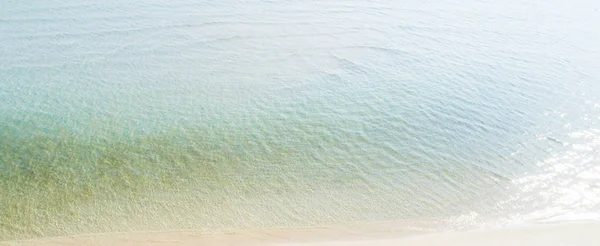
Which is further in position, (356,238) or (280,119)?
(280,119)

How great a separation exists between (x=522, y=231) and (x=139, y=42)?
9.33 metres

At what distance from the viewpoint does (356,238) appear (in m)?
5.99

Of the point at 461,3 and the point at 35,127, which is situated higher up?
the point at 461,3

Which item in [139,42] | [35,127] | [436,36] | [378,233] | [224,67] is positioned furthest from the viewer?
[436,36]

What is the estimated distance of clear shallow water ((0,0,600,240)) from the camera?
6594 millimetres

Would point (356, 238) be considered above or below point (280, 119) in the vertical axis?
below

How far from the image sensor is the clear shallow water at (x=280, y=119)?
659cm

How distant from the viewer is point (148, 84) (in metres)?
10.2

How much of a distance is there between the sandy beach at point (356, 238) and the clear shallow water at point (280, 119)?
18 centimetres

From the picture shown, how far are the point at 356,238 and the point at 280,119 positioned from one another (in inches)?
140

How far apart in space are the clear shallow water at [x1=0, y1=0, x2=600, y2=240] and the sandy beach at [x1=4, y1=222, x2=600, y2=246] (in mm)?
178

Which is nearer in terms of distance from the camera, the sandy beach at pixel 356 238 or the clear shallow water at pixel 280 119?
the sandy beach at pixel 356 238

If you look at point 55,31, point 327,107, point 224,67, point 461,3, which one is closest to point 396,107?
point 327,107

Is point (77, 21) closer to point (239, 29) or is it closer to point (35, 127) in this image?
point (239, 29)
